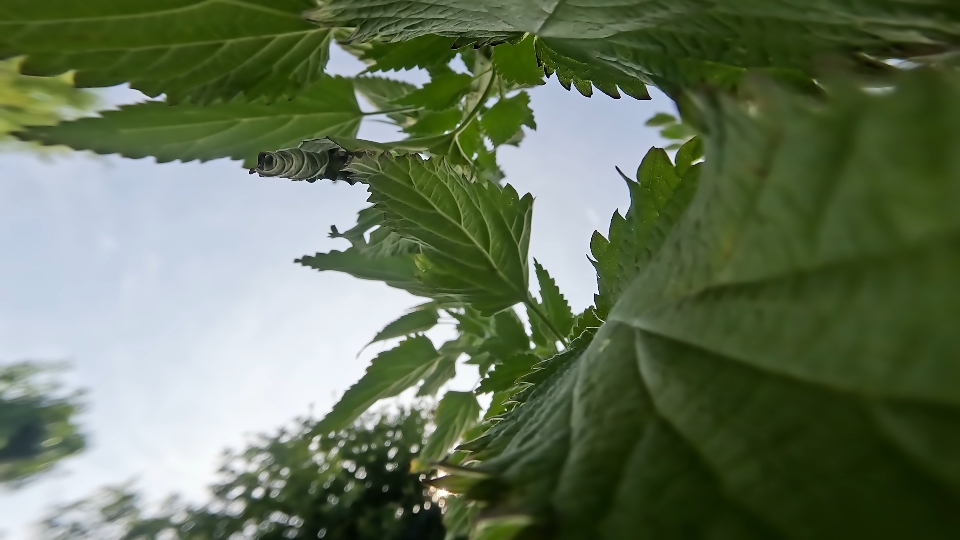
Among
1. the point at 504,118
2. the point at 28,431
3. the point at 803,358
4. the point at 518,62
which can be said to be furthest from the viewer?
the point at 28,431

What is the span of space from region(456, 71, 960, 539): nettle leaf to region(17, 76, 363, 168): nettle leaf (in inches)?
10.8

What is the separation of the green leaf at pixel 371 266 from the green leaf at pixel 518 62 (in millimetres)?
228

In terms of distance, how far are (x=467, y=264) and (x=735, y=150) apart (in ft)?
1.01

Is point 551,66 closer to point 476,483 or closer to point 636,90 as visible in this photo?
point 636,90

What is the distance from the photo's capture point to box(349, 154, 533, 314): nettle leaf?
1.12ft

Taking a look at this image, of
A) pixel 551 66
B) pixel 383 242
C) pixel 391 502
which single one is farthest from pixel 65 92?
pixel 391 502

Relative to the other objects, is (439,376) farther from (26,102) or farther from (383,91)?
(26,102)

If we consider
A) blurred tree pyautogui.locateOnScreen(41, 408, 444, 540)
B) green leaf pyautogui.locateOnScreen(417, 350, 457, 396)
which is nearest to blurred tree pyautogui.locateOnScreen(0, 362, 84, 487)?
blurred tree pyautogui.locateOnScreen(41, 408, 444, 540)

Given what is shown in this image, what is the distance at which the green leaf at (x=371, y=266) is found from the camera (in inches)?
21.9

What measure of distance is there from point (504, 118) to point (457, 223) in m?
0.14

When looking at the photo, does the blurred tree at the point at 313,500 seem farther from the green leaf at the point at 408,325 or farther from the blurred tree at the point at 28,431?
the green leaf at the point at 408,325

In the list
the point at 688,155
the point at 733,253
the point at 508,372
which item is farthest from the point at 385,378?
the point at 733,253

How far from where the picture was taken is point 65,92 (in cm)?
43

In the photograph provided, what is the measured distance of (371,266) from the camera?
1.91 ft
